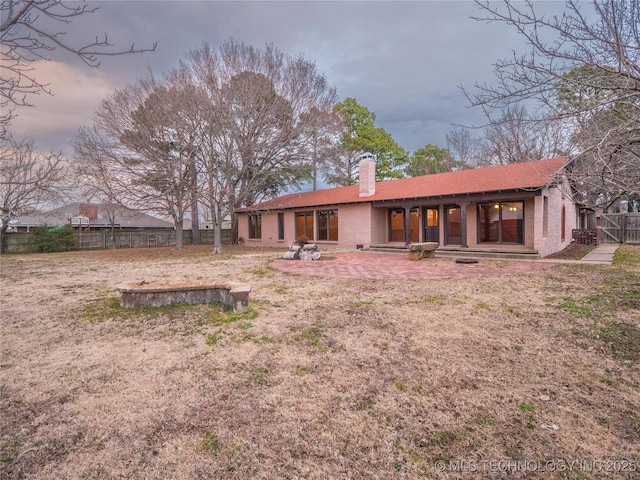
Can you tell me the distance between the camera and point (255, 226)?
22109 mm

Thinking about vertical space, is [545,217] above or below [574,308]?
above

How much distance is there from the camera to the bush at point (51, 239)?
1852 cm

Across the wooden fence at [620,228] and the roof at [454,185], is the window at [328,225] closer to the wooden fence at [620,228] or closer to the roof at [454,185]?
the roof at [454,185]

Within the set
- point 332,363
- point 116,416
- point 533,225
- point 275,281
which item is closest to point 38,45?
point 116,416

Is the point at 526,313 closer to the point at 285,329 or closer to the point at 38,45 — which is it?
the point at 285,329

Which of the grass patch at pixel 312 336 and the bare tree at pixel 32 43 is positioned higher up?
the bare tree at pixel 32 43

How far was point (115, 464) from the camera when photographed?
1842 millimetres

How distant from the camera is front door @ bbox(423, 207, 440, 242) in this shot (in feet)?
49.9

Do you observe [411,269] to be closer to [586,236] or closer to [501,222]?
[501,222]

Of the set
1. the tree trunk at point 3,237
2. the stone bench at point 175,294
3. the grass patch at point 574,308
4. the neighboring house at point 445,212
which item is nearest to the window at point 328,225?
the neighboring house at point 445,212

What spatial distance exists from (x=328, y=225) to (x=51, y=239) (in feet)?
54.6

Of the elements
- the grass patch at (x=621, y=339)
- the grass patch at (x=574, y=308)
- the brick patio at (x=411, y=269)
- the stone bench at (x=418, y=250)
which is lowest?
the grass patch at (x=621, y=339)

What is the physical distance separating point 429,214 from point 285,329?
43.0 feet

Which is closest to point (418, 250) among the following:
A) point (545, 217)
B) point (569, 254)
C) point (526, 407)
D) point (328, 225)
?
point (545, 217)
